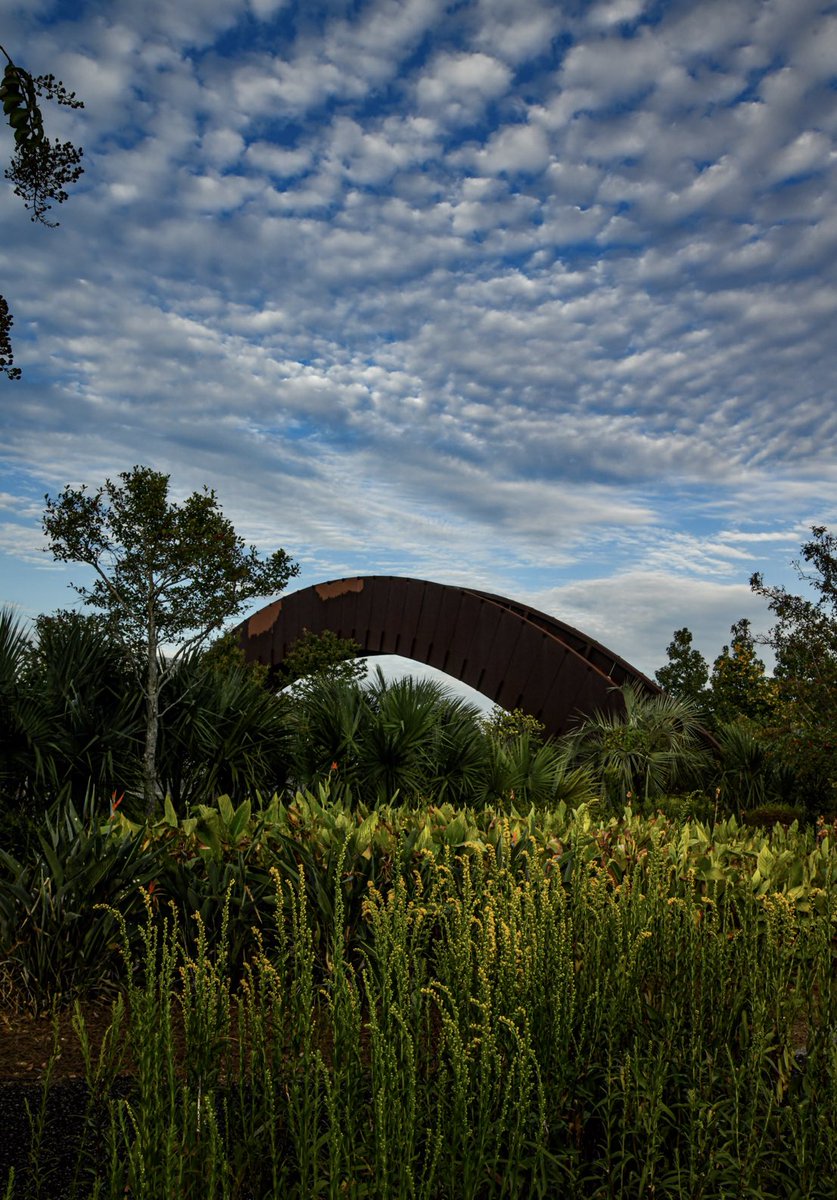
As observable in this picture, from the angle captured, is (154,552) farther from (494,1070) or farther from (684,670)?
(684,670)

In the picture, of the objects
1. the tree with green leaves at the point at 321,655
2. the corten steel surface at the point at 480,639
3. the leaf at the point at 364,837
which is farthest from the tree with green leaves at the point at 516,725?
the leaf at the point at 364,837

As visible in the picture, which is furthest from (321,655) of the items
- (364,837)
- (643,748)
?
(364,837)

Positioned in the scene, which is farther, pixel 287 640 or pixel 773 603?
pixel 287 640

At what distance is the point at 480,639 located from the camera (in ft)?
82.4

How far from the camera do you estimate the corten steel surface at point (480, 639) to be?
2217 centimetres

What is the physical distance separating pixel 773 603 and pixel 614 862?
1321 centimetres

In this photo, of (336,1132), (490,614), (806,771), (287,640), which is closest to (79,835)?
(336,1132)

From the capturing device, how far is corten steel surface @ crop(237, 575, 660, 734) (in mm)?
22172

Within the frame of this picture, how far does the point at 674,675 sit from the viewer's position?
40.4 metres

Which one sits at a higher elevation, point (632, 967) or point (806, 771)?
point (806, 771)

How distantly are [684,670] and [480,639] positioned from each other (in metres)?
18.3

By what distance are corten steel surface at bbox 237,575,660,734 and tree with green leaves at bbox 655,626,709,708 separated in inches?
612

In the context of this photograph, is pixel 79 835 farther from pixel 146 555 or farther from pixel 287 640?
pixel 287 640

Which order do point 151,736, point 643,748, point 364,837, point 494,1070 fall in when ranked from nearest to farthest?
point 494,1070 < point 364,837 < point 151,736 < point 643,748
